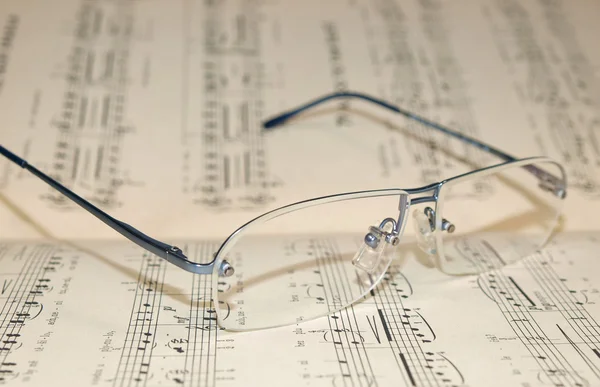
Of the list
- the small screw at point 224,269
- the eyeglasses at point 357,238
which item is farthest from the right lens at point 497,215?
the small screw at point 224,269

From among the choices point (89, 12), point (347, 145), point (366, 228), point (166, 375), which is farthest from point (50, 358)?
point (89, 12)

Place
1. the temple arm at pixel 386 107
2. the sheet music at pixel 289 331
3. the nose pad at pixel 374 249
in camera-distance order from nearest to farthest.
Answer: the sheet music at pixel 289 331 < the nose pad at pixel 374 249 < the temple arm at pixel 386 107

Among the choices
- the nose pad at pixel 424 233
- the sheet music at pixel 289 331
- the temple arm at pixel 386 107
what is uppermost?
the temple arm at pixel 386 107

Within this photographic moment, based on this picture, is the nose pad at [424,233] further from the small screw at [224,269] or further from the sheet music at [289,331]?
the small screw at [224,269]

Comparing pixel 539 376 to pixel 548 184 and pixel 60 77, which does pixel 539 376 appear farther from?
pixel 60 77

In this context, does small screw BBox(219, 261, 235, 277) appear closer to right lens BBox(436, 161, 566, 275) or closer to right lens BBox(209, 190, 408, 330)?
right lens BBox(209, 190, 408, 330)

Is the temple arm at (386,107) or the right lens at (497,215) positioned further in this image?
the temple arm at (386,107)
